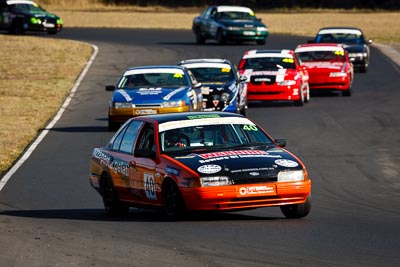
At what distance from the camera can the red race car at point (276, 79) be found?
32.8m

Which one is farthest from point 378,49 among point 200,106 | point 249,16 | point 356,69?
point 200,106

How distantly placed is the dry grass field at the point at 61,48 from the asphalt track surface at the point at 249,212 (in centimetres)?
83

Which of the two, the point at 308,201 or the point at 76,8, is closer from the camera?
the point at 308,201

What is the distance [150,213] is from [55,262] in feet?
16.6

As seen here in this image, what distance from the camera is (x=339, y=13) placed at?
86.6m

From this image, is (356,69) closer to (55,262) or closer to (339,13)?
(55,262)

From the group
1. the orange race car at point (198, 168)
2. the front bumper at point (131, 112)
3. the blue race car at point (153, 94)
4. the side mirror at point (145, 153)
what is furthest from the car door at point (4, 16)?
the side mirror at point (145, 153)

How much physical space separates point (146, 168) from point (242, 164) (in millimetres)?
1350

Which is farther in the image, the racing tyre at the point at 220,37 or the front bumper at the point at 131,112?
the racing tyre at the point at 220,37

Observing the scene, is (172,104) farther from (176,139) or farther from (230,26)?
(230,26)

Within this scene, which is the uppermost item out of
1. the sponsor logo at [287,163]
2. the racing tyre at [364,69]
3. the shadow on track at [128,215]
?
the sponsor logo at [287,163]

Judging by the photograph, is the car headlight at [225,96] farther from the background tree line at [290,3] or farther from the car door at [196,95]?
the background tree line at [290,3]

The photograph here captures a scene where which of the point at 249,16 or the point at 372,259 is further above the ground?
the point at 372,259

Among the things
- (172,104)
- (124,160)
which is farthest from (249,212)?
(172,104)
